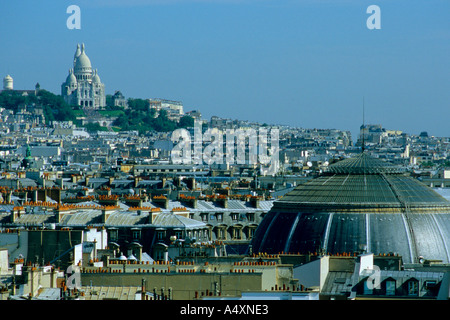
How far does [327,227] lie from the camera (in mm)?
35531

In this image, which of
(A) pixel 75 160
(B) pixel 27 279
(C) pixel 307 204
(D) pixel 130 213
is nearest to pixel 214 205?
(D) pixel 130 213

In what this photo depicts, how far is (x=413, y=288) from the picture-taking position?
22.7 meters

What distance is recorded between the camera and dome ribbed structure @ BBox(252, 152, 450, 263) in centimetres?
3453

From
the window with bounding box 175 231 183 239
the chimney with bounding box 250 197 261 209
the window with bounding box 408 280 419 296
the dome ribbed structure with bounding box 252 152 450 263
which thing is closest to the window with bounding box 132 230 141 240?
the window with bounding box 175 231 183 239

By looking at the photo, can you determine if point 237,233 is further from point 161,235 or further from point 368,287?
point 368,287

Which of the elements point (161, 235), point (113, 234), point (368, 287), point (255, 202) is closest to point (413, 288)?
point (368, 287)

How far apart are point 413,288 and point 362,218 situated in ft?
42.5

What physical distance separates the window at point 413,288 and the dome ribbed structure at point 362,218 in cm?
1078

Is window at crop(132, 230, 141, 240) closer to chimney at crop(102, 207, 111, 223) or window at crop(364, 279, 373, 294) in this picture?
chimney at crop(102, 207, 111, 223)

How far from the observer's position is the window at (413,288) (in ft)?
74.1

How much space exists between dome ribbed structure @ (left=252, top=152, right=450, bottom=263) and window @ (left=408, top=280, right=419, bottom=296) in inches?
424

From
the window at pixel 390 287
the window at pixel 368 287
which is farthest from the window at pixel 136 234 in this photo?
the window at pixel 390 287
